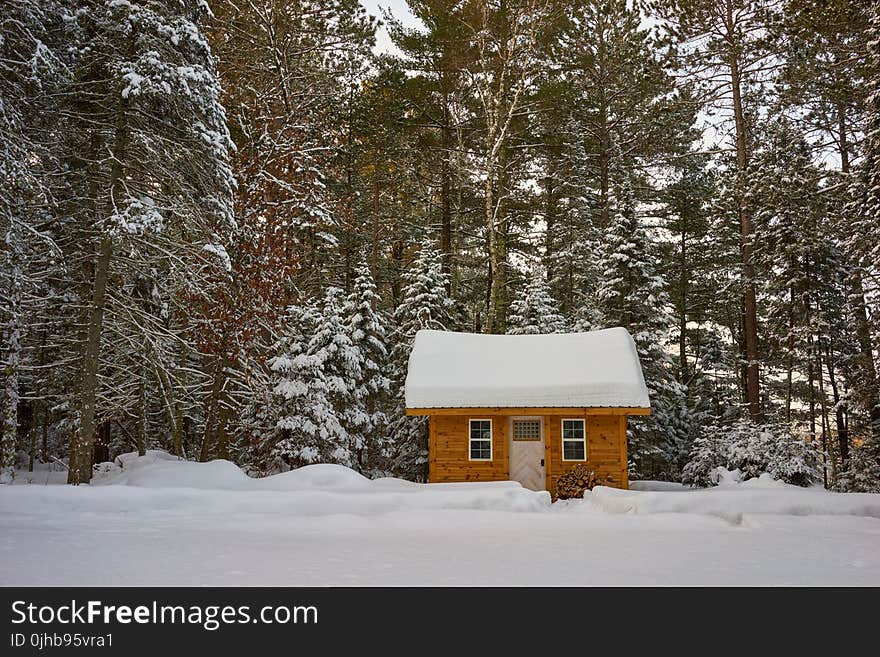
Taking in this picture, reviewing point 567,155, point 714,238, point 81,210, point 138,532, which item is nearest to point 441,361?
point 81,210

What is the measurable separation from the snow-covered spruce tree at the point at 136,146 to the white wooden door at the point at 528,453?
31.3 feet

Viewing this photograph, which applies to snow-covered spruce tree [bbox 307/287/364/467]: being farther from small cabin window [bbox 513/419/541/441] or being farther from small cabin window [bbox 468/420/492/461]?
small cabin window [bbox 513/419/541/441]

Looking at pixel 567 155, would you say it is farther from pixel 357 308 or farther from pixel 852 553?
pixel 852 553

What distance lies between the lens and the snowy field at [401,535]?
6059 millimetres

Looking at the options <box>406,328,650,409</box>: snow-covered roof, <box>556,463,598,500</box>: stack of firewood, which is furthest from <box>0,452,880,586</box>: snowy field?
<box>406,328,650,409</box>: snow-covered roof

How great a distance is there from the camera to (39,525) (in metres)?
8.76

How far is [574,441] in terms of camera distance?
1738 centimetres

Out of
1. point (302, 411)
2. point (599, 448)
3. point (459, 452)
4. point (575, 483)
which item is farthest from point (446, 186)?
point (575, 483)

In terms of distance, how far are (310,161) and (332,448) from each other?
960cm

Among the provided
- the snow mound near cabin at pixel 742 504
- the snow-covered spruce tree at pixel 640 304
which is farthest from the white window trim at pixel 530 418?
the snow-covered spruce tree at pixel 640 304

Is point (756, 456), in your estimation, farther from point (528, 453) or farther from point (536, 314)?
point (536, 314)

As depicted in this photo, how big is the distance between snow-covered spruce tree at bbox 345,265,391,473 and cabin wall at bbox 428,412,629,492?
4.54 m

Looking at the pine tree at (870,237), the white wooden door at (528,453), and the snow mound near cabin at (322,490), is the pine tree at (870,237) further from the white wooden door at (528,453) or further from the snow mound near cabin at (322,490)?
the snow mound near cabin at (322,490)

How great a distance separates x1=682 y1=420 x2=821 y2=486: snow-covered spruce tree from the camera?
17.8m
